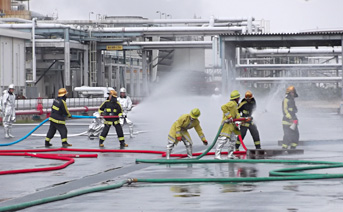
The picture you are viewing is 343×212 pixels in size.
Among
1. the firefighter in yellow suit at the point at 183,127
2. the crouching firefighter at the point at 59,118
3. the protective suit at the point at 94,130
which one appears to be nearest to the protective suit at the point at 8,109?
the protective suit at the point at 94,130

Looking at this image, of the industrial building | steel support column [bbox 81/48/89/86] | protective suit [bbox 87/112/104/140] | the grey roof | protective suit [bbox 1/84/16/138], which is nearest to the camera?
protective suit [bbox 87/112/104/140]

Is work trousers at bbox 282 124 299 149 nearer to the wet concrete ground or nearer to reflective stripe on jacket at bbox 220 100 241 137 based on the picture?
the wet concrete ground

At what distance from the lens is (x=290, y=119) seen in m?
18.3

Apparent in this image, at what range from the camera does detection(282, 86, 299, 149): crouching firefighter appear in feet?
59.6

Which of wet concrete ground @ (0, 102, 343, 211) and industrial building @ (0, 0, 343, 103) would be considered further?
industrial building @ (0, 0, 343, 103)

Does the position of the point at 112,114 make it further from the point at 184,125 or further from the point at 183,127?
the point at 184,125

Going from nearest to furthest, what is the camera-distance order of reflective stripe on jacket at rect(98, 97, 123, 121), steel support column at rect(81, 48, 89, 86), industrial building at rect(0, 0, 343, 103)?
reflective stripe on jacket at rect(98, 97, 123, 121) → industrial building at rect(0, 0, 343, 103) → steel support column at rect(81, 48, 89, 86)

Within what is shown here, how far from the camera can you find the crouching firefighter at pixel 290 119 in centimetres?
1816

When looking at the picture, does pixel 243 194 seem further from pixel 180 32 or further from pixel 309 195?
pixel 180 32

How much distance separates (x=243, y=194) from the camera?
952 cm

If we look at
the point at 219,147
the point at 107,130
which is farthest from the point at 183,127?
the point at 107,130

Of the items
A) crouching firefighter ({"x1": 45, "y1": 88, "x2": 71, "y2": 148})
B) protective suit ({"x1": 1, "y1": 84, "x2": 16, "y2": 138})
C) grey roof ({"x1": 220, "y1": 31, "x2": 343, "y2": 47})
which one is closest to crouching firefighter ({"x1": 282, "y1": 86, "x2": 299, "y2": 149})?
crouching firefighter ({"x1": 45, "y1": 88, "x2": 71, "y2": 148})

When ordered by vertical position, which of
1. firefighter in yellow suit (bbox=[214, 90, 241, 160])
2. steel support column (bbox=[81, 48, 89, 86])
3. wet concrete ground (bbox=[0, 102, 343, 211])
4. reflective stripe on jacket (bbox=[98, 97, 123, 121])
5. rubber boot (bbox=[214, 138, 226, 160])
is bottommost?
wet concrete ground (bbox=[0, 102, 343, 211])

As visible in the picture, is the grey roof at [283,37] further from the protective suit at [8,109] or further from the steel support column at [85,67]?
the steel support column at [85,67]
